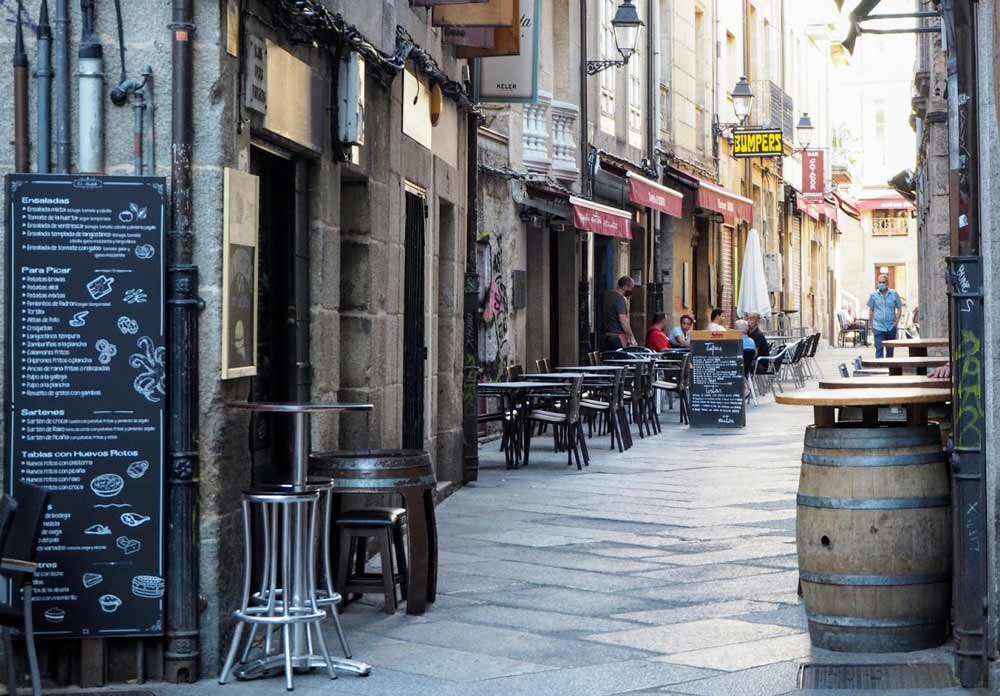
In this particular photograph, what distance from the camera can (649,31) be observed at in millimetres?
26812

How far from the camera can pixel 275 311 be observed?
8297 mm

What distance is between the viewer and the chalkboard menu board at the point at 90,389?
6199mm

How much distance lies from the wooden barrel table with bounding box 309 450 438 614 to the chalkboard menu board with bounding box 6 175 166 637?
110cm

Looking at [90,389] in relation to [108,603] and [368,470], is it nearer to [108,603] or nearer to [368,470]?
[108,603]

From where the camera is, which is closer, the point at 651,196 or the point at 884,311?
the point at 651,196

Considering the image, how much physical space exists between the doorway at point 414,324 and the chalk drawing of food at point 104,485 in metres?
5.16

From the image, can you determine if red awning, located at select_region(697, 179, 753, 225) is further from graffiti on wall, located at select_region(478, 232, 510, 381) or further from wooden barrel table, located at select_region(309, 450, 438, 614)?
wooden barrel table, located at select_region(309, 450, 438, 614)

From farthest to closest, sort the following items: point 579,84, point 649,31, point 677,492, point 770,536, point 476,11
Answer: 1. point 649,31
2. point 579,84
3. point 677,492
4. point 476,11
5. point 770,536

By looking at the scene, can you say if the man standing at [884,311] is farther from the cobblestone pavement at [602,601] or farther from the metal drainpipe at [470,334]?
the metal drainpipe at [470,334]

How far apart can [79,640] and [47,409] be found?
3.04 feet

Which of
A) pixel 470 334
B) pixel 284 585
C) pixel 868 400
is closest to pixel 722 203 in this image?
pixel 470 334

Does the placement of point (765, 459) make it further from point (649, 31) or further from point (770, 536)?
point (649, 31)

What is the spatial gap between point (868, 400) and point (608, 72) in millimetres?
18163

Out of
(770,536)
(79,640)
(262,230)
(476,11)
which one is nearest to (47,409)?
(79,640)
